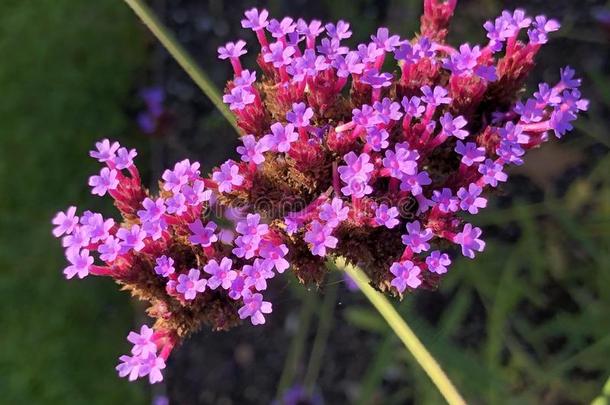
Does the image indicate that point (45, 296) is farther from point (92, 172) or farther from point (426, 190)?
point (426, 190)

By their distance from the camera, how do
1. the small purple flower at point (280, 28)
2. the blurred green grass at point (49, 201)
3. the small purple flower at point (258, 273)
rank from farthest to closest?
the blurred green grass at point (49, 201), the small purple flower at point (280, 28), the small purple flower at point (258, 273)

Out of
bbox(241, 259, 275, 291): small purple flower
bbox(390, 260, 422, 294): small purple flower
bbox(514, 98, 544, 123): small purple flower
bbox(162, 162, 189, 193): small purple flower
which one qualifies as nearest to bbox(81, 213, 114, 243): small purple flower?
bbox(162, 162, 189, 193): small purple flower

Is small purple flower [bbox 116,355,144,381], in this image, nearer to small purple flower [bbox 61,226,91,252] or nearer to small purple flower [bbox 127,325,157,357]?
small purple flower [bbox 127,325,157,357]

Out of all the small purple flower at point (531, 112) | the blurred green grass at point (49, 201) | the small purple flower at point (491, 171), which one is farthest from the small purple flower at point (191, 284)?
the blurred green grass at point (49, 201)

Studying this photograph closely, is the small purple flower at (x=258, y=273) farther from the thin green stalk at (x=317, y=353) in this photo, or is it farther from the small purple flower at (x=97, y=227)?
the thin green stalk at (x=317, y=353)

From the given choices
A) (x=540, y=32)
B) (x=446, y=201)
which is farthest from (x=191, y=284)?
(x=540, y=32)

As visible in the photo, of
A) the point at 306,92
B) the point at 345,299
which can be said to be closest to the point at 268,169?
the point at 306,92
